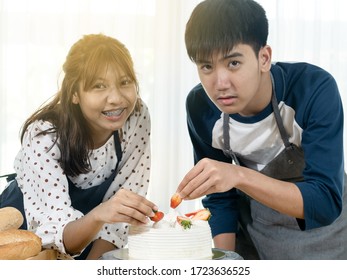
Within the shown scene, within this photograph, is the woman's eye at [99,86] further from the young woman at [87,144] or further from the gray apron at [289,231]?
the gray apron at [289,231]

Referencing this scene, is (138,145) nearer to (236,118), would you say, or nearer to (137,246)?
(236,118)

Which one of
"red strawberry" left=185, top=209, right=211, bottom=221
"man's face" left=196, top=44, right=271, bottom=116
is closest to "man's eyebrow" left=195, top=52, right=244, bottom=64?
"man's face" left=196, top=44, right=271, bottom=116

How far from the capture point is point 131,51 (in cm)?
198

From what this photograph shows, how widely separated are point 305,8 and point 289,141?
1193mm

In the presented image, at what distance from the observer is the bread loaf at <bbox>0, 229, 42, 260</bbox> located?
957 mm

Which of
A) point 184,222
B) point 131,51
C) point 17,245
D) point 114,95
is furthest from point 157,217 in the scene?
point 131,51

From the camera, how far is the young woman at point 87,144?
1182 mm

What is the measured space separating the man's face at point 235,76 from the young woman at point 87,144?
235mm

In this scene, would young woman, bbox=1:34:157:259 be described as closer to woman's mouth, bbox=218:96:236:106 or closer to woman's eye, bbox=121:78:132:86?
woman's eye, bbox=121:78:132:86

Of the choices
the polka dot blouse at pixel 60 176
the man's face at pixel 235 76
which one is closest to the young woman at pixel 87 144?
the polka dot blouse at pixel 60 176

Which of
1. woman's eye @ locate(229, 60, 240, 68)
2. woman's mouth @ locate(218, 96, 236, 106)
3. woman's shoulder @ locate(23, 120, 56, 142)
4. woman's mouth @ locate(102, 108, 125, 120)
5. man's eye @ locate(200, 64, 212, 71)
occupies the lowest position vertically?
woman's shoulder @ locate(23, 120, 56, 142)

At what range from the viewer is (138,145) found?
4.22ft

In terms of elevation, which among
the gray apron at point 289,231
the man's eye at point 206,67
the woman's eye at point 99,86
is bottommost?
the gray apron at point 289,231
